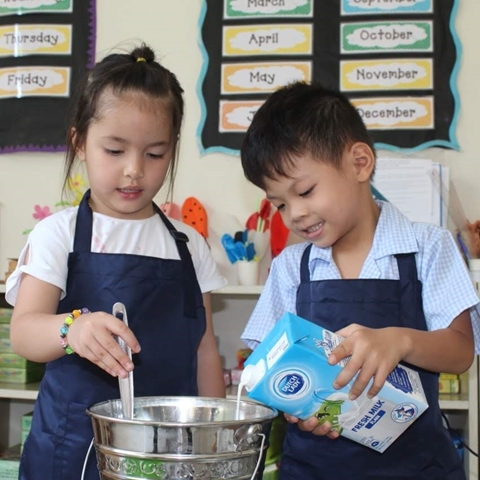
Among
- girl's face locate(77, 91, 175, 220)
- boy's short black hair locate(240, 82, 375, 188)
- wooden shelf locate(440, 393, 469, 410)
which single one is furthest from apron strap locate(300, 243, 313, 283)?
wooden shelf locate(440, 393, 469, 410)

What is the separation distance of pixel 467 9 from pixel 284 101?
130 cm

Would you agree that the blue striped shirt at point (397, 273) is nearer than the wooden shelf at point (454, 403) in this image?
Yes

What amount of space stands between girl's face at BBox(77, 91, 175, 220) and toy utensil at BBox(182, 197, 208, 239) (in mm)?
1029

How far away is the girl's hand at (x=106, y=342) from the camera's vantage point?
808mm

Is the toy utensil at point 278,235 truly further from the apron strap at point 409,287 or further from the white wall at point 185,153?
the apron strap at point 409,287

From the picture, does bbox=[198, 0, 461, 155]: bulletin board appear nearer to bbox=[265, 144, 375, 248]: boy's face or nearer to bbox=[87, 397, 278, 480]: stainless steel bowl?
bbox=[265, 144, 375, 248]: boy's face

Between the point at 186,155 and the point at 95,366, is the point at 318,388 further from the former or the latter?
the point at 186,155

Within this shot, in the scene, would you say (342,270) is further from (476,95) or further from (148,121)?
(476,95)

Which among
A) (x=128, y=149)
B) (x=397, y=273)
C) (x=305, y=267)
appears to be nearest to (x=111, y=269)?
(x=128, y=149)

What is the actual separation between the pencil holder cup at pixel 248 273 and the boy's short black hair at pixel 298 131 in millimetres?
921

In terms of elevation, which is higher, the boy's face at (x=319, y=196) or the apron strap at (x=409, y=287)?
the boy's face at (x=319, y=196)

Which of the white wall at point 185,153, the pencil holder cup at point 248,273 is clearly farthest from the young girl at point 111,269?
the white wall at point 185,153

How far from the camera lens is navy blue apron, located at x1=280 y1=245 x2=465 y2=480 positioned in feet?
3.36

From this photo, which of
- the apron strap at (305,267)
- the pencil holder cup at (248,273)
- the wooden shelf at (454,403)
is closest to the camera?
the apron strap at (305,267)
